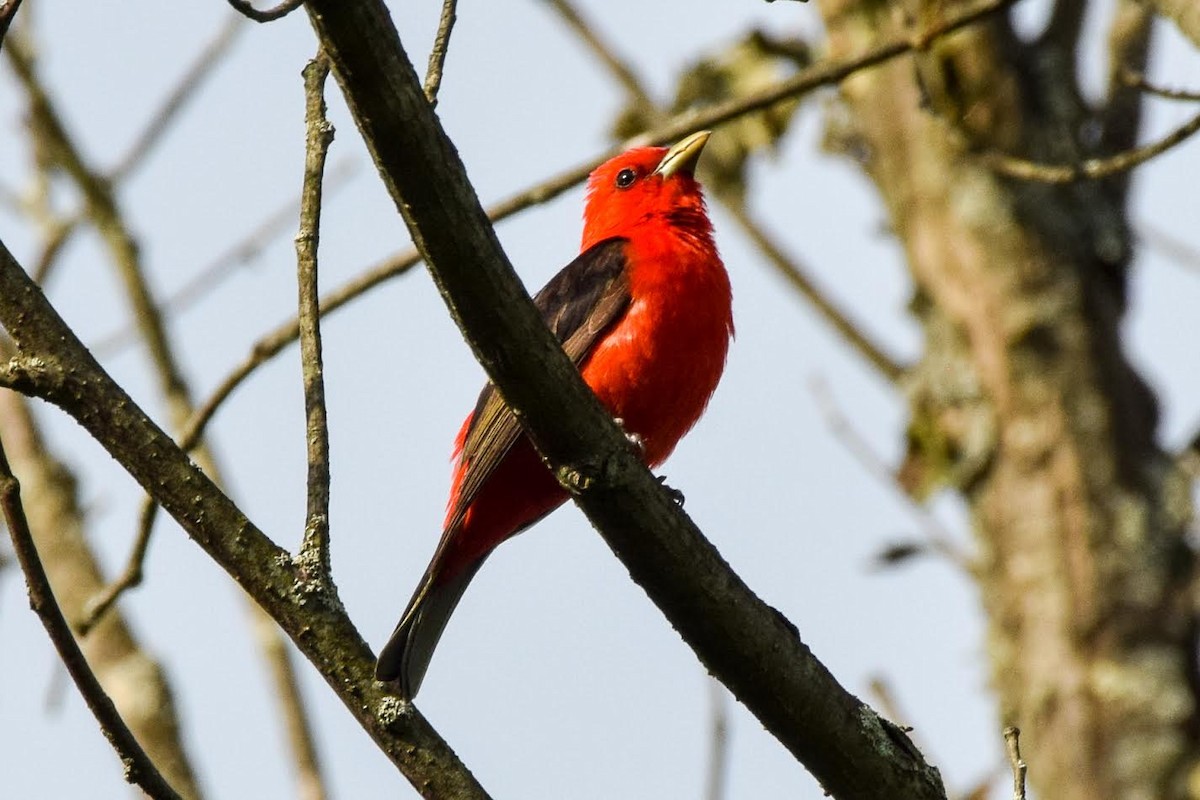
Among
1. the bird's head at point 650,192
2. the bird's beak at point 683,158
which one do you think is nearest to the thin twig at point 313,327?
the bird's head at point 650,192

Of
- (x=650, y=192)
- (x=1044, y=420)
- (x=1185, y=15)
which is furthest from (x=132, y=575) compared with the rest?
(x=1044, y=420)

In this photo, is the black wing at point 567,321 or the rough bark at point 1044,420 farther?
the rough bark at point 1044,420

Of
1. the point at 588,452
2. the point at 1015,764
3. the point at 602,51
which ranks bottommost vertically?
the point at 1015,764

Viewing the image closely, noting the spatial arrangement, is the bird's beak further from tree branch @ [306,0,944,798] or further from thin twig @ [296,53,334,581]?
tree branch @ [306,0,944,798]

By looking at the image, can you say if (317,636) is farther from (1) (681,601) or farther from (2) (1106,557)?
(2) (1106,557)

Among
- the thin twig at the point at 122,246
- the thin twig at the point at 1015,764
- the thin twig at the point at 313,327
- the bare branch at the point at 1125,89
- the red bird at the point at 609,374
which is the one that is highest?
the thin twig at the point at 122,246

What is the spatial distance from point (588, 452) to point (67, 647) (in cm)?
110

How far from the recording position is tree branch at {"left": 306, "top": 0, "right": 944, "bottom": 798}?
117 inches

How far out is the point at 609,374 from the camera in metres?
5.65

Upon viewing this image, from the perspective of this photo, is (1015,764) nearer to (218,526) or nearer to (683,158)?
(218,526)

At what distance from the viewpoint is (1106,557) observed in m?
7.17

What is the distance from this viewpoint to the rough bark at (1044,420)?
7.00 metres

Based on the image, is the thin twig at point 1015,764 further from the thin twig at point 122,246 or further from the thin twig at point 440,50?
the thin twig at point 122,246

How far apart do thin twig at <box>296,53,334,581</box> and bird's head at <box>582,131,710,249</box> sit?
9.12ft
